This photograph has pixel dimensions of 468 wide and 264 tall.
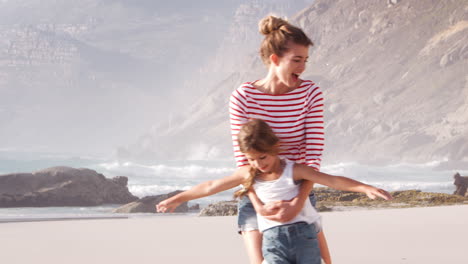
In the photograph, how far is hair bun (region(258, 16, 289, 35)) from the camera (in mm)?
2062

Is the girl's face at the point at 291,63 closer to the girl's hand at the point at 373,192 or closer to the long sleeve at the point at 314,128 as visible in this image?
the long sleeve at the point at 314,128

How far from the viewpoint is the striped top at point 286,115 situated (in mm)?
2111

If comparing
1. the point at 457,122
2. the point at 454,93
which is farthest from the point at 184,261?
the point at 454,93

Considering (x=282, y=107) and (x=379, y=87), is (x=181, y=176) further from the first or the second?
(x=379, y=87)

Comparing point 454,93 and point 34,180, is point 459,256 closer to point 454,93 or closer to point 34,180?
point 34,180

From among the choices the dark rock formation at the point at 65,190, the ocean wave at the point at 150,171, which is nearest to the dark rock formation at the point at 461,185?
the dark rock formation at the point at 65,190

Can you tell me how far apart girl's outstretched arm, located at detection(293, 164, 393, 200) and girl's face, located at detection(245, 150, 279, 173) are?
75 millimetres

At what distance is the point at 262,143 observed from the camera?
6.35 ft

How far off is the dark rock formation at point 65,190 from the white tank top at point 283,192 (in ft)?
39.7

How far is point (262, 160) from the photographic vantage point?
197 cm

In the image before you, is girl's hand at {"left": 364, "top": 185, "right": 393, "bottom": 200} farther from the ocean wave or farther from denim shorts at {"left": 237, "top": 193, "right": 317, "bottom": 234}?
the ocean wave

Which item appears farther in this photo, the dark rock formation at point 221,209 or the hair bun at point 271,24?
the dark rock formation at point 221,209

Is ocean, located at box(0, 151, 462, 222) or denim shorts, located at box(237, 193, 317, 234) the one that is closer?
denim shorts, located at box(237, 193, 317, 234)

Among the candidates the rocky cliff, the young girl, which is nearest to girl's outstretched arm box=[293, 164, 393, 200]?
the young girl
